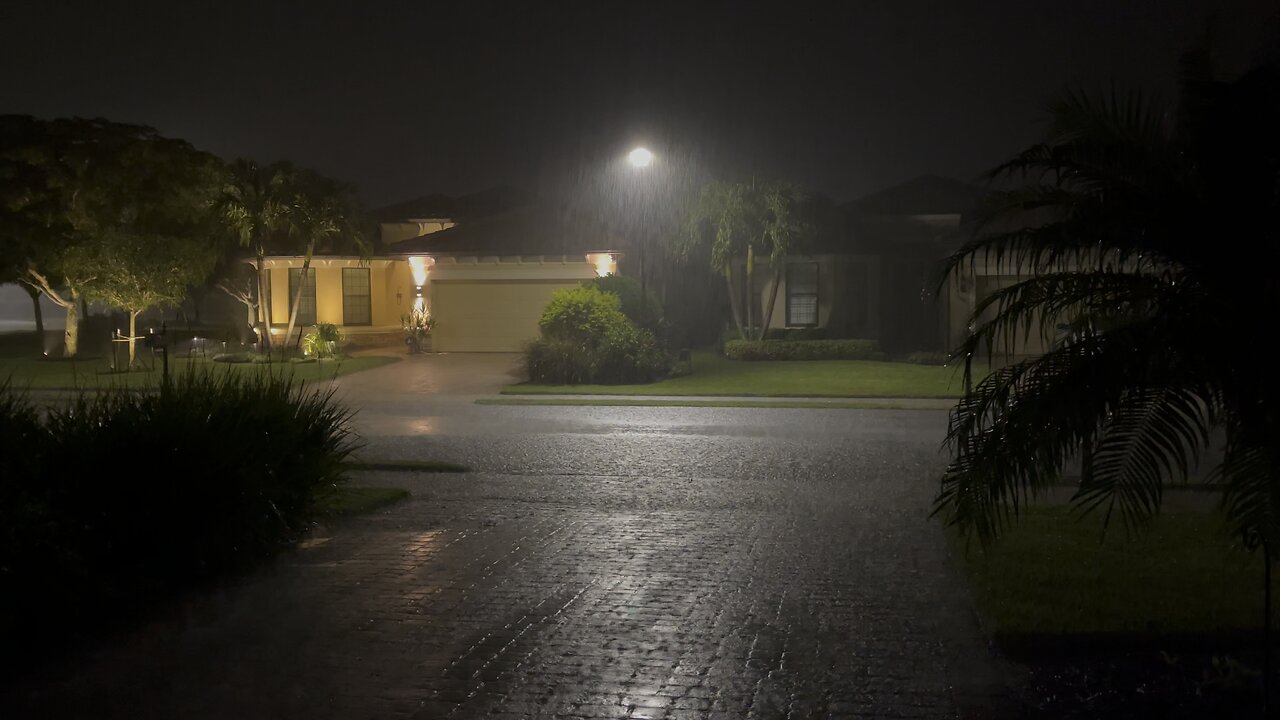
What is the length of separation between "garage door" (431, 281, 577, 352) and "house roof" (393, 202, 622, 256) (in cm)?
108

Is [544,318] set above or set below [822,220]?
below

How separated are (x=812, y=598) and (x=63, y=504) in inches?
197

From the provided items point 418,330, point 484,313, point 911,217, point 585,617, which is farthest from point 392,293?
point 585,617

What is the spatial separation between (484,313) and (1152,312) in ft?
98.9

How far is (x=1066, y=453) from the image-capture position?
677cm

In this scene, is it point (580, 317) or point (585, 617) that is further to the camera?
point (580, 317)

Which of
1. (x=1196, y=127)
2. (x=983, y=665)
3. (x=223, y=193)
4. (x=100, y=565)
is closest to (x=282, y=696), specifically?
(x=100, y=565)

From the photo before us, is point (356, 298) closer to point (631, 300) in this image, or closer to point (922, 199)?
point (631, 300)

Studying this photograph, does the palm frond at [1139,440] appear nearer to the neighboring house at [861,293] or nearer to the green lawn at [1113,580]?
the green lawn at [1113,580]

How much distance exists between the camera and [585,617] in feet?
23.8

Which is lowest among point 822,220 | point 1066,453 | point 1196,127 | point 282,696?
point 282,696

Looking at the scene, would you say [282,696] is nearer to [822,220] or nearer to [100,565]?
[100,565]

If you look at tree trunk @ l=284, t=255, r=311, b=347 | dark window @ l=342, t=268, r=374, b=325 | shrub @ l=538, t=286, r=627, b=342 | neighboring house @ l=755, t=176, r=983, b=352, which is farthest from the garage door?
shrub @ l=538, t=286, r=627, b=342

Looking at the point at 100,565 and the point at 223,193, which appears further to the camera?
the point at 223,193
